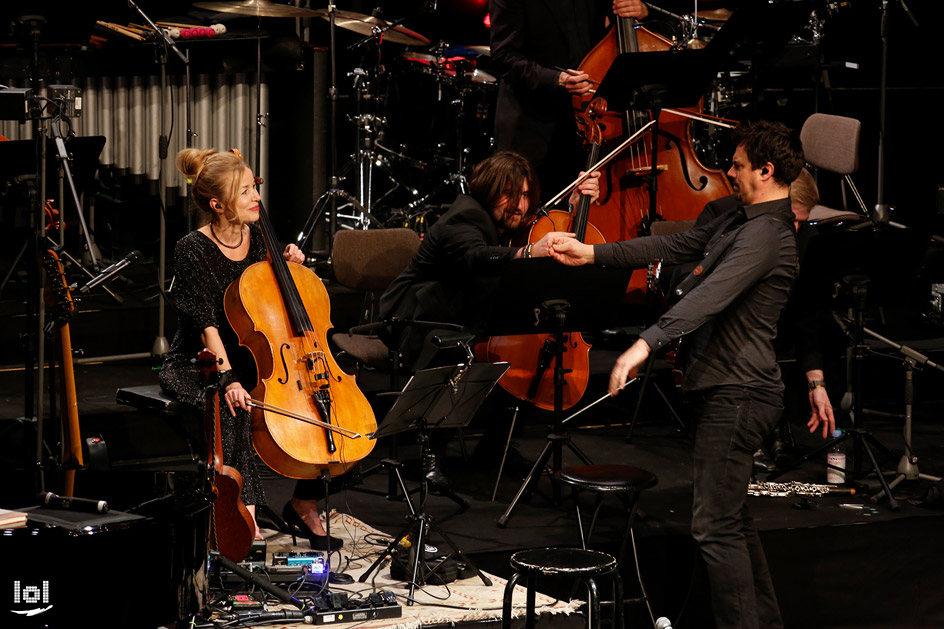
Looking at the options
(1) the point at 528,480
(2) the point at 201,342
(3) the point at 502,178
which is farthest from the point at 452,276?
(2) the point at 201,342

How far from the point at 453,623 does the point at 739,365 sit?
4.34ft

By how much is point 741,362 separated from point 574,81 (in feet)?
7.52

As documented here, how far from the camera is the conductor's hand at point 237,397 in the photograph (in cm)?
411

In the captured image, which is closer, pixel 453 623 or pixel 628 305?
pixel 453 623

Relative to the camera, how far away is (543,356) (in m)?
5.21

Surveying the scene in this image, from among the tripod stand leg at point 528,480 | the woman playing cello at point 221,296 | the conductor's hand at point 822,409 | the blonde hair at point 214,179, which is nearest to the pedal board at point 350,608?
the woman playing cello at point 221,296

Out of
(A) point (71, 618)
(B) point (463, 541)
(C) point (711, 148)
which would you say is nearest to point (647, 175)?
(C) point (711, 148)

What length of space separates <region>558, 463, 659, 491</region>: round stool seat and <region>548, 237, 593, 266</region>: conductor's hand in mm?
783

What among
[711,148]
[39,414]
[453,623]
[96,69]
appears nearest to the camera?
[453,623]

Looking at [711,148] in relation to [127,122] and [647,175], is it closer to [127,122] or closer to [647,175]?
[647,175]

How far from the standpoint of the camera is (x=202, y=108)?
691 cm

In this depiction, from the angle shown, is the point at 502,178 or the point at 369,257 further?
the point at 369,257

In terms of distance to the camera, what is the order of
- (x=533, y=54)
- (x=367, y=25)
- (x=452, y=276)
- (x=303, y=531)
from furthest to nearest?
(x=367, y=25) < (x=533, y=54) < (x=452, y=276) < (x=303, y=531)

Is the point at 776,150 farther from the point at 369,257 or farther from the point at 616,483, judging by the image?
the point at 369,257
